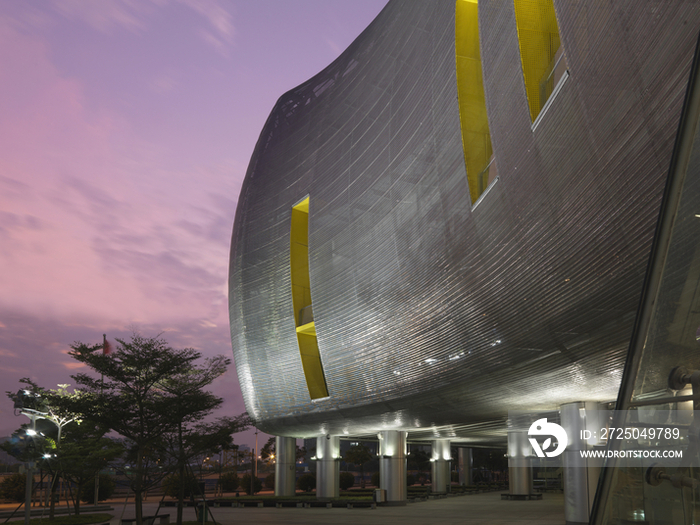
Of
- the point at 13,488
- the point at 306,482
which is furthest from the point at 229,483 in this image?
the point at 13,488

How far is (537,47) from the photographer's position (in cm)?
1134

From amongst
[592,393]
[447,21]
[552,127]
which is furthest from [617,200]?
[592,393]

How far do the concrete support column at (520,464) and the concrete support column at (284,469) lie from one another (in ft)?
44.7

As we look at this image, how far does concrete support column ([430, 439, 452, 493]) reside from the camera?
38781 mm

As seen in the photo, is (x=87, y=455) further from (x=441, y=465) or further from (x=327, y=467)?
(x=441, y=465)

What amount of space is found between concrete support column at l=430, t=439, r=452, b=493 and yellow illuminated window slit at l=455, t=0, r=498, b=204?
97.0ft

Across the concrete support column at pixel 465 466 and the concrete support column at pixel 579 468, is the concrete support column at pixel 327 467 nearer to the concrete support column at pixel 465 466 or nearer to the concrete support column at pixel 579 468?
the concrete support column at pixel 579 468

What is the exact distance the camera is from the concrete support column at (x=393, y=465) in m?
29.6

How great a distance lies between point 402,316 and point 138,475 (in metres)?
9.27

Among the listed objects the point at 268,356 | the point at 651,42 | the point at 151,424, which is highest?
the point at 651,42

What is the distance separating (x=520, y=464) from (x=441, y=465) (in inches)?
398

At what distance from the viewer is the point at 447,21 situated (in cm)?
1530

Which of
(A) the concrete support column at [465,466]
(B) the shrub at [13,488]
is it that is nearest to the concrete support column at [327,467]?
(B) the shrub at [13,488]

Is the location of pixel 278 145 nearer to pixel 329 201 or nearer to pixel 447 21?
pixel 329 201
